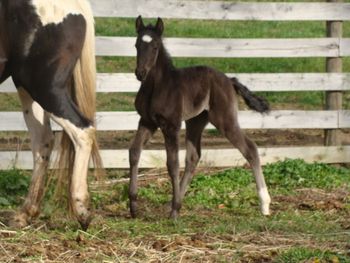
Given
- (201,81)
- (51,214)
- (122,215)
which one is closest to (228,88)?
(201,81)

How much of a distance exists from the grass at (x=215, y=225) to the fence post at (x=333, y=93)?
0.47 metres

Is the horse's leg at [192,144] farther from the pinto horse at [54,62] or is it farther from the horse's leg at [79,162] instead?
the horse's leg at [79,162]

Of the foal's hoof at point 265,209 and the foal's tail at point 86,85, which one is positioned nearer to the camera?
the foal's tail at point 86,85

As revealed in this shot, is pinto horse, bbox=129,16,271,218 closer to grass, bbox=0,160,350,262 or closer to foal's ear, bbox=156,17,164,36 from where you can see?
foal's ear, bbox=156,17,164,36

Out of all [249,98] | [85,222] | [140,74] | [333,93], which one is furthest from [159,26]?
[333,93]

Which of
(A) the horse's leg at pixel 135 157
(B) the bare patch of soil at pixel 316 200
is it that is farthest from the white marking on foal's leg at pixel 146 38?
(B) the bare patch of soil at pixel 316 200

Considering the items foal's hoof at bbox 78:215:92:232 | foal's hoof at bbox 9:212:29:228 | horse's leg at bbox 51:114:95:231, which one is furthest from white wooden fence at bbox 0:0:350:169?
foal's hoof at bbox 78:215:92:232

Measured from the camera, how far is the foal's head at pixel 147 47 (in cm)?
776

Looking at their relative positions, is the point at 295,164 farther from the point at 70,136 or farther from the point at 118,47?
the point at 70,136

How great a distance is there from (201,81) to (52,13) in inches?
72.3

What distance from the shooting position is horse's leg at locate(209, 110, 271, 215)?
8.23m

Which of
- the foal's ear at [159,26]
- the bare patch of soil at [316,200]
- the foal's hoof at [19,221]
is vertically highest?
the foal's ear at [159,26]

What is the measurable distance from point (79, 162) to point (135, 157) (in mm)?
1156

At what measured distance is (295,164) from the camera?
994 cm
